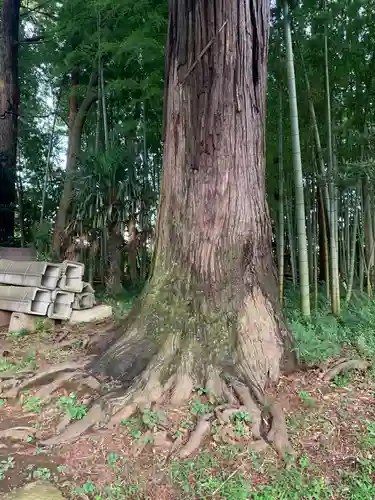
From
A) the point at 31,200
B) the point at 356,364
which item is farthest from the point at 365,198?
the point at 31,200

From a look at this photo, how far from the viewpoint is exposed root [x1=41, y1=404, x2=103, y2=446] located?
6.86 ft

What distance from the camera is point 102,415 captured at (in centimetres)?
225

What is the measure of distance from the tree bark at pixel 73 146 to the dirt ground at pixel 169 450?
11.9 feet

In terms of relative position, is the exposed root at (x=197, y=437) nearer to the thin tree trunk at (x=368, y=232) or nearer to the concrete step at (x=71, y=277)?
the concrete step at (x=71, y=277)

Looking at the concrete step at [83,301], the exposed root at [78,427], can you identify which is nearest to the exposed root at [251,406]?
the exposed root at [78,427]

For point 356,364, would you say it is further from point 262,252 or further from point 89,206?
point 89,206

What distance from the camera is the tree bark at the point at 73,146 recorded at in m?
5.83

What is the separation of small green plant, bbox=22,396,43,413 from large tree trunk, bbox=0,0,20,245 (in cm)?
563

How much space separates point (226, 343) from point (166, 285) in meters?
0.58

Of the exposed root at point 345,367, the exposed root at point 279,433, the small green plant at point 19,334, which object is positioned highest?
the small green plant at point 19,334

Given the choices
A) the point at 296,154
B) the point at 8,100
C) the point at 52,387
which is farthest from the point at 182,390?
the point at 8,100

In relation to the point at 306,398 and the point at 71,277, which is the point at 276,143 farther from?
the point at 306,398

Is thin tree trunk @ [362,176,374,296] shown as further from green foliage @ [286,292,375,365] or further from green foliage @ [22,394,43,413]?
green foliage @ [22,394,43,413]

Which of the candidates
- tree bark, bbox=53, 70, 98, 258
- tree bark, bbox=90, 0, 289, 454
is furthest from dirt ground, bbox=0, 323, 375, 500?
tree bark, bbox=53, 70, 98, 258
